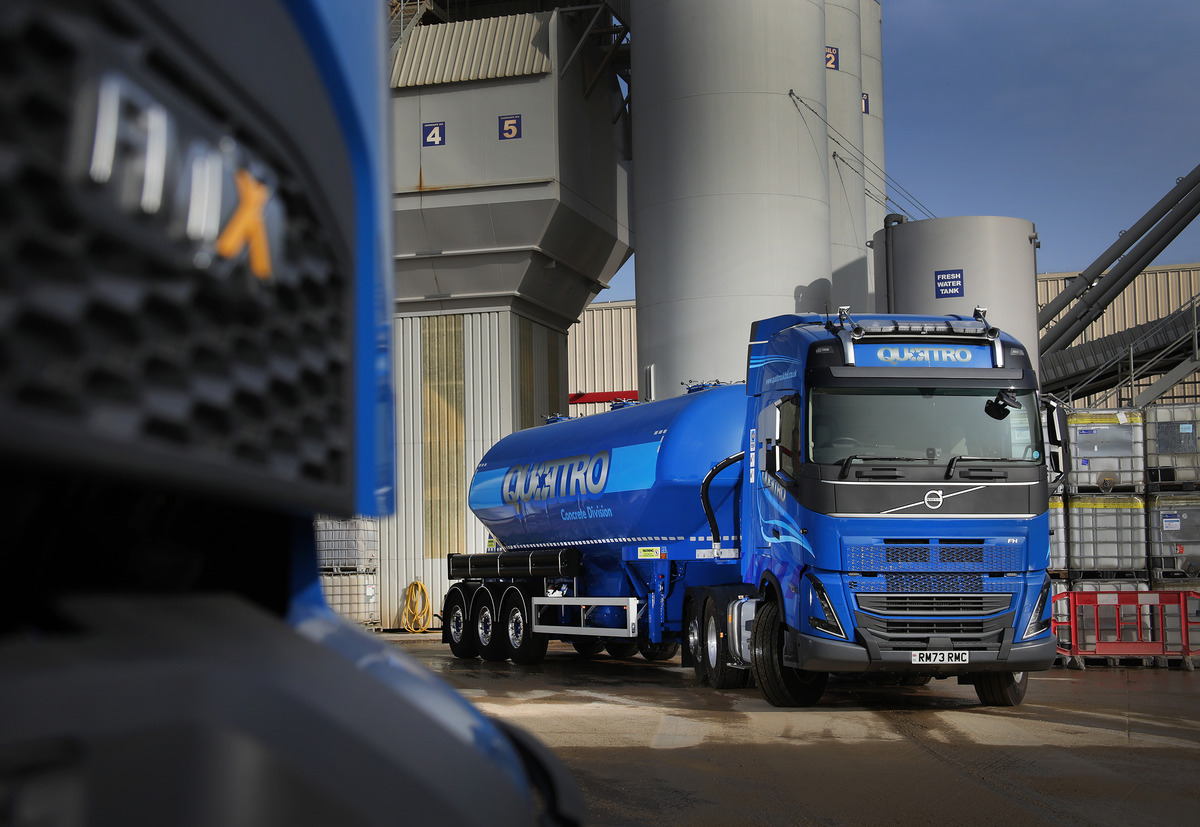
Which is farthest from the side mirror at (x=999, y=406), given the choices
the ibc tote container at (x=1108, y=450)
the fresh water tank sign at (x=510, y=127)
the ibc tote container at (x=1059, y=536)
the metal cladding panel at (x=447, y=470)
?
the fresh water tank sign at (x=510, y=127)

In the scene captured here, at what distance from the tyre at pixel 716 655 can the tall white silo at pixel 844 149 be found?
Result: 17.5 meters

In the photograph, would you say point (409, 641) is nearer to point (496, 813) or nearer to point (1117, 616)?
point (1117, 616)

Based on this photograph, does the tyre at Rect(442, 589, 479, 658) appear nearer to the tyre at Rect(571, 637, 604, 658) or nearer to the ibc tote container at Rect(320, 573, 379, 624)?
the tyre at Rect(571, 637, 604, 658)

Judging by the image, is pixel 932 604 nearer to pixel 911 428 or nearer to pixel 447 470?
pixel 911 428

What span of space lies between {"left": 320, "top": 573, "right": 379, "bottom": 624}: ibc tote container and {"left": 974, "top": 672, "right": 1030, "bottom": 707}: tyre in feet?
51.5

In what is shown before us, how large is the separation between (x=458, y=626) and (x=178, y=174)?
64.8 ft

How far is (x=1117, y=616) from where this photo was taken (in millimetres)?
16656

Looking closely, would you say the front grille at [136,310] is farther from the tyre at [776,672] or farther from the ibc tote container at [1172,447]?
the ibc tote container at [1172,447]

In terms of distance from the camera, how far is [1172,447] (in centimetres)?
1741

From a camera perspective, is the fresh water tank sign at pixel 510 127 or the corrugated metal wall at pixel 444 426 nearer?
the fresh water tank sign at pixel 510 127

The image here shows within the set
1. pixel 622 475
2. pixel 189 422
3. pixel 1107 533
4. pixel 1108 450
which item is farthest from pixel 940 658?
pixel 189 422

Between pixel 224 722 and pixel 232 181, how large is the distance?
2.15 ft

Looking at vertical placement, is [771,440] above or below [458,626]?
above

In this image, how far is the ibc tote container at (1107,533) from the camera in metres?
17.4
